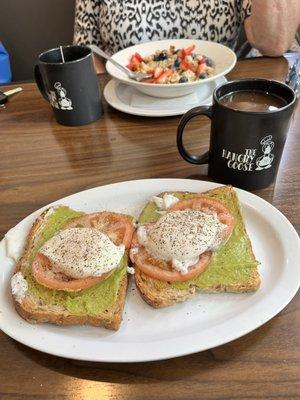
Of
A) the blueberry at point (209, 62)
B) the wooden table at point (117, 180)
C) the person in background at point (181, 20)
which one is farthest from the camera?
the person in background at point (181, 20)

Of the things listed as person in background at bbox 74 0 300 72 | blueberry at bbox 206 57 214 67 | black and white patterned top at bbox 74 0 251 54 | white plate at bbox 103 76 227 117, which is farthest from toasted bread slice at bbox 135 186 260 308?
black and white patterned top at bbox 74 0 251 54

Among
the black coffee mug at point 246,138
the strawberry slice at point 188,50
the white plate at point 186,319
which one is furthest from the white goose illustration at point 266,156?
the strawberry slice at point 188,50

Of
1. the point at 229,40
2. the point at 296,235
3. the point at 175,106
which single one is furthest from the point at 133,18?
the point at 296,235

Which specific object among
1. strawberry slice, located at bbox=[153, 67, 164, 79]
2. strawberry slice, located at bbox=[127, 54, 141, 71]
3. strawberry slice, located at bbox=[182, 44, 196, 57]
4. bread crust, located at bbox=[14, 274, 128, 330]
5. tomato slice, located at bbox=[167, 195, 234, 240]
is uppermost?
strawberry slice, located at bbox=[182, 44, 196, 57]

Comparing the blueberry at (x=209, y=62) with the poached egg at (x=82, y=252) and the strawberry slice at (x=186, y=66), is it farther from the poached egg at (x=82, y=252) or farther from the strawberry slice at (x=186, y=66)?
the poached egg at (x=82, y=252)

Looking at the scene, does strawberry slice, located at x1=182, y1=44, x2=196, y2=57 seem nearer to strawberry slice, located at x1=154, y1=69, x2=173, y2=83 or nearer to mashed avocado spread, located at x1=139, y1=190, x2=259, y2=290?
strawberry slice, located at x1=154, y1=69, x2=173, y2=83

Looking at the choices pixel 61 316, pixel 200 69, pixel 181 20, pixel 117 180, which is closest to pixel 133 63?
pixel 200 69

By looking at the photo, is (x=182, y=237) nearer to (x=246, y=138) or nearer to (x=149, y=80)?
(x=246, y=138)
